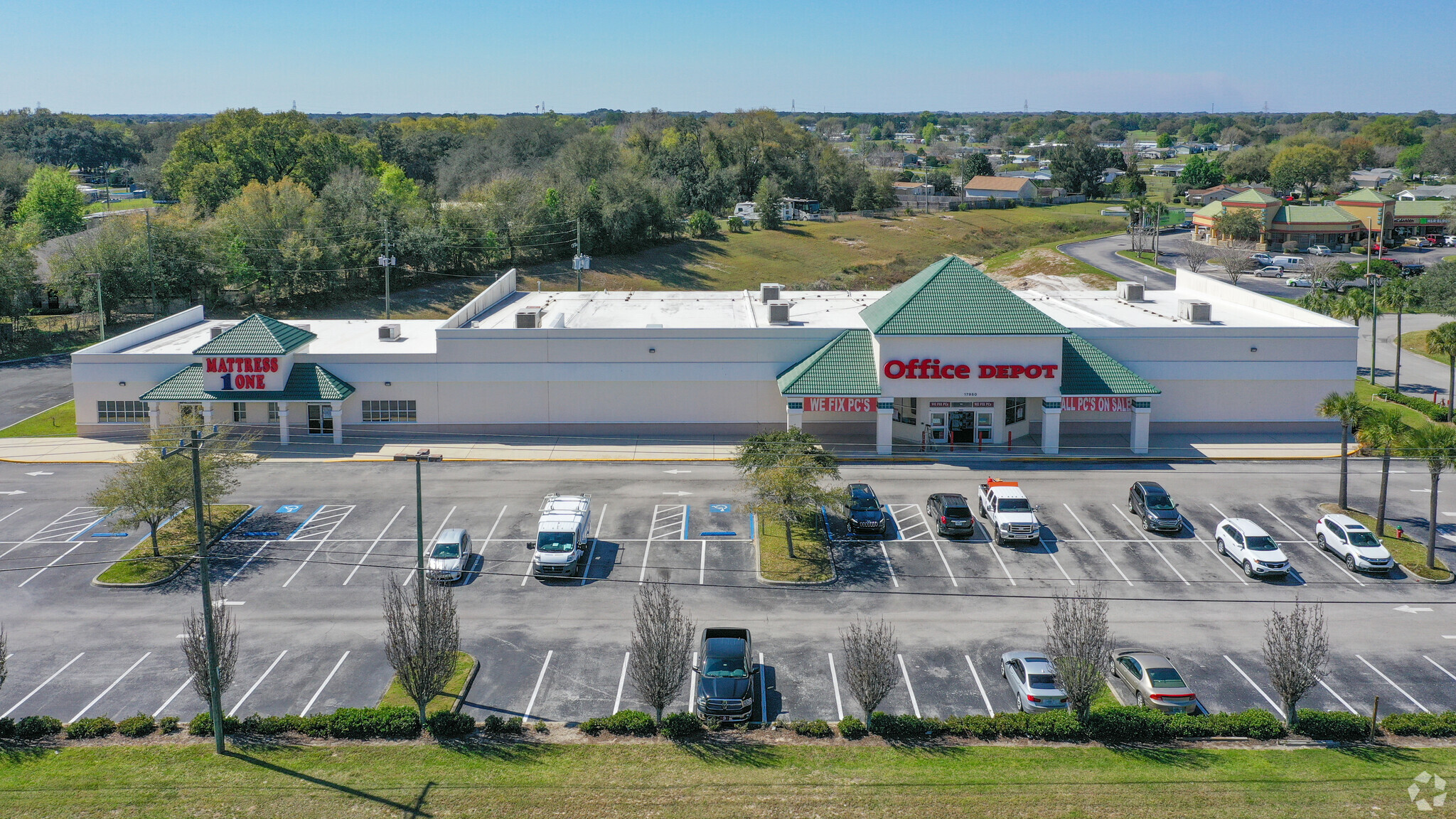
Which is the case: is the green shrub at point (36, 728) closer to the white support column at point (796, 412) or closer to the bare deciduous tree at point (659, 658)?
the bare deciduous tree at point (659, 658)

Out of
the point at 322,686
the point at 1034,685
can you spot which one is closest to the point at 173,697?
the point at 322,686

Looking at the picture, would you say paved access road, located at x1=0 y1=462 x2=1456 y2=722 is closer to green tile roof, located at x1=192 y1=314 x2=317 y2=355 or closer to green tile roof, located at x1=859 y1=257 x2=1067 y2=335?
green tile roof, located at x1=192 y1=314 x2=317 y2=355

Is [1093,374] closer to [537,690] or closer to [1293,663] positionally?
[1293,663]

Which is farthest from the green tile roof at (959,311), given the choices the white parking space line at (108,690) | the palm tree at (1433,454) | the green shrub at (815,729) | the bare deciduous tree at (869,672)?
the white parking space line at (108,690)

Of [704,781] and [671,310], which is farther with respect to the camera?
[671,310]

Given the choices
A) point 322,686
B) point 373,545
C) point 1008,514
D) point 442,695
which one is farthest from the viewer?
A: point 1008,514

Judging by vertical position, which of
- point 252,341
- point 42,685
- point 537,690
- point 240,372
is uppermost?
point 252,341

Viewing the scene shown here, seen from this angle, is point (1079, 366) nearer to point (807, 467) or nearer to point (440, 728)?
point (807, 467)

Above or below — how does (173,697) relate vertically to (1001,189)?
below
